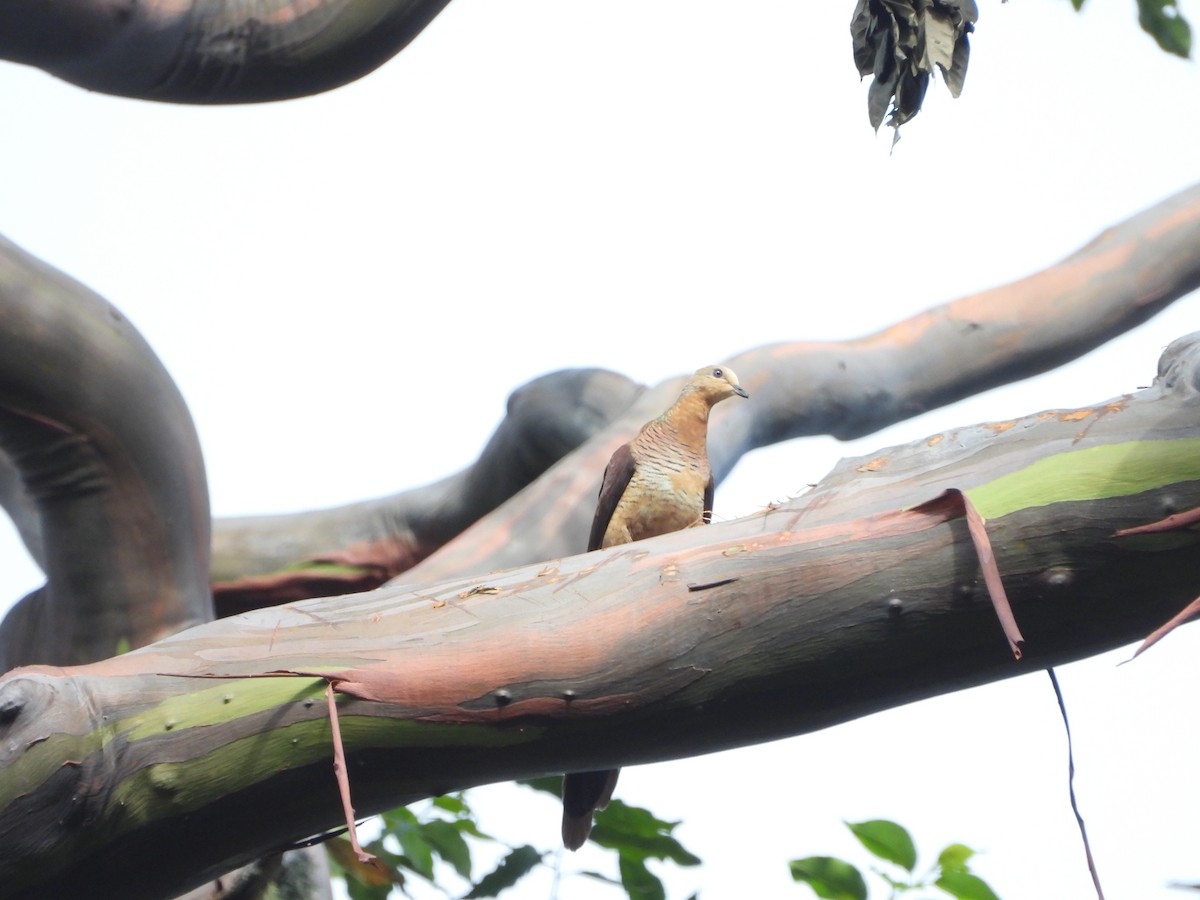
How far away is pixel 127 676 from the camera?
188cm

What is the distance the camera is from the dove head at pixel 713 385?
3893 millimetres

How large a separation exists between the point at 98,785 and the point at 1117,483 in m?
1.42

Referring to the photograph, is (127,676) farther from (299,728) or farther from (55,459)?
(55,459)

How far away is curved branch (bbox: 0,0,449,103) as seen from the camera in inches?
120

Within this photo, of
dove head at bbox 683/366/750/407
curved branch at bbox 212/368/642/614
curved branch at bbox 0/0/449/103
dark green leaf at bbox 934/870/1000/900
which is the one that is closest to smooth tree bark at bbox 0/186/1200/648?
curved branch at bbox 212/368/642/614

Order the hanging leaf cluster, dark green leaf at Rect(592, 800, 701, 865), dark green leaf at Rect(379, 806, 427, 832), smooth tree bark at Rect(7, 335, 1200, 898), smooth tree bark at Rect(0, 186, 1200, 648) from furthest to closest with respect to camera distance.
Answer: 1. smooth tree bark at Rect(0, 186, 1200, 648)
2. dark green leaf at Rect(379, 806, 427, 832)
3. dark green leaf at Rect(592, 800, 701, 865)
4. the hanging leaf cluster
5. smooth tree bark at Rect(7, 335, 1200, 898)

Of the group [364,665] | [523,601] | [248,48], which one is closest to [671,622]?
[523,601]

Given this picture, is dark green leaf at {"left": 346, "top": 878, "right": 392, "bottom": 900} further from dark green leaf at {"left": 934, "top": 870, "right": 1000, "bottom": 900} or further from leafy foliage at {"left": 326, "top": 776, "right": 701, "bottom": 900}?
dark green leaf at {"left": 934, "top": 870, "right": 1000, "bottom": 900}

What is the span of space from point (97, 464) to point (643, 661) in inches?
73.8

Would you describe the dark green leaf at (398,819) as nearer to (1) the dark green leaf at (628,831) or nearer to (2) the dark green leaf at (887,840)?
(1) the dark green leaf at (628,831)

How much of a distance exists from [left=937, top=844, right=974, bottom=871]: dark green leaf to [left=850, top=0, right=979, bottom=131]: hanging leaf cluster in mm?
1516

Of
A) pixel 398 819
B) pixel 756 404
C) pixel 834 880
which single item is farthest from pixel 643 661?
pixel 756 404

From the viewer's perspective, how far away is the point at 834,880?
106 inches

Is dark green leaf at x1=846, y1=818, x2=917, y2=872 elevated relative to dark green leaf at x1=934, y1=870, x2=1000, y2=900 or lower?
elevated
